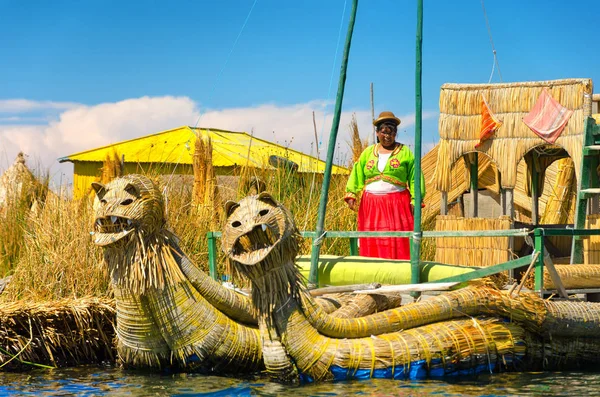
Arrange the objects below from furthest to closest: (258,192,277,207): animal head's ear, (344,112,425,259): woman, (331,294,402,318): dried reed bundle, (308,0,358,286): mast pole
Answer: (344,112,425,259): woman → (308,0,358,286): mast pole → (331,294,402,318): dried reed bundle → (258,192,277,207): animal head's ear

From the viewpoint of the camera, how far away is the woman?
30.8 ft

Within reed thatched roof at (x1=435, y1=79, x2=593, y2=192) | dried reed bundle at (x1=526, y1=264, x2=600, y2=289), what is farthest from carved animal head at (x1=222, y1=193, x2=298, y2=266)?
reed thatched roof at (x1=435, y1=79, x2=593, y2=192)

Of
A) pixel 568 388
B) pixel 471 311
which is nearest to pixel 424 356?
pixel 471 311

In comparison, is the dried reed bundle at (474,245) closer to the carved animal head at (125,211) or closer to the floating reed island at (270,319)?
the floating reed island at (270,319)

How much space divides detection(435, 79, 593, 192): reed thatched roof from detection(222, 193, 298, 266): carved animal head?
409cm

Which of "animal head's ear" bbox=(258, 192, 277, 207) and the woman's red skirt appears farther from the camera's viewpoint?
the woman's red skirt

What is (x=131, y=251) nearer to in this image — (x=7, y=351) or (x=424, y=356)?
(x=7, y=351)

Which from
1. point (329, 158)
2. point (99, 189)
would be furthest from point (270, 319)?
point (329, 158)

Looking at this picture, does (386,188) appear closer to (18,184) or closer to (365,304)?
(365,304)

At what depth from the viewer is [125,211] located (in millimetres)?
6793

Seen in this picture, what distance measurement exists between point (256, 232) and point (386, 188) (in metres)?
3.29

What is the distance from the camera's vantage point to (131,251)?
6.87m

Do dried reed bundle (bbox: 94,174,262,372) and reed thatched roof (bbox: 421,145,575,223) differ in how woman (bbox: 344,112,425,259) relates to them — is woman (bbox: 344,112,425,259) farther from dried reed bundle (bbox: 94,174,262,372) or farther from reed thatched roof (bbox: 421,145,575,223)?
reed thatched roof (bbox: 421,145,575,223)

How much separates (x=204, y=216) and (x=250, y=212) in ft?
14.8
